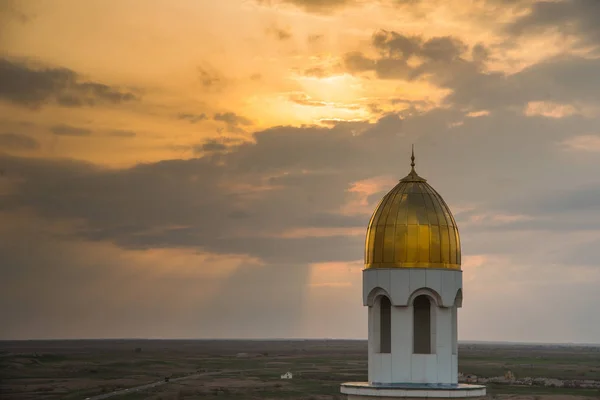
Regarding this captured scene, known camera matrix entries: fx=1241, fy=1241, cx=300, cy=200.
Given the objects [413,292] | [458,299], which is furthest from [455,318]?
[413,292]

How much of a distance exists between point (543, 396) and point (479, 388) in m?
128

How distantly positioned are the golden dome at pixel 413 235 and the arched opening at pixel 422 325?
1246 mm

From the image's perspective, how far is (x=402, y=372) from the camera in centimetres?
2888

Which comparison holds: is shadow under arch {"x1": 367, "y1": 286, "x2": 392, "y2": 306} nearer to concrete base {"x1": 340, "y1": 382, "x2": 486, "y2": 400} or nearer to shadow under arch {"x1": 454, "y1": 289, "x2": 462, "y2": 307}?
shadow under arch {"x1": 454, "y1": 289, "x2": 462, "y2": 307}

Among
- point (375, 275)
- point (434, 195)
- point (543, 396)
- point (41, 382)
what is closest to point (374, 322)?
point (375, 275)

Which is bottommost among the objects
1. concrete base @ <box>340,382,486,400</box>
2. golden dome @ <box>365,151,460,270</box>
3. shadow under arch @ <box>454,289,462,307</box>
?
concrete base @ <box>340,382,486,400</box>

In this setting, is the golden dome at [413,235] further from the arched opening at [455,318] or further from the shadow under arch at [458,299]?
the arched opening at [455,318]

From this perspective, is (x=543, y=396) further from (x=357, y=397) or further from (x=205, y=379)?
(x=357, y=397)

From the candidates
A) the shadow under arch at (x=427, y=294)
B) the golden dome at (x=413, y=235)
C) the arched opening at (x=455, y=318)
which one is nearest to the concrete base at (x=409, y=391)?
the arched opening at (x=455, y=318)

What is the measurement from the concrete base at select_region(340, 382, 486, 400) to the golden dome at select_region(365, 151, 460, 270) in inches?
108

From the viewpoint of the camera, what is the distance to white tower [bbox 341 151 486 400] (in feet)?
93.1

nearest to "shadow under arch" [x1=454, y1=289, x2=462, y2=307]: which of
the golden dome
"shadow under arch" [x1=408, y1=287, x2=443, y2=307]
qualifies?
"shadow under arch" [x1=408, y1=287, x2=443, y2=307]

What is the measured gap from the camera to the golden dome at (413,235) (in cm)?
2838

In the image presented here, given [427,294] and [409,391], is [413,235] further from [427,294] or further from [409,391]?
[409,391]
